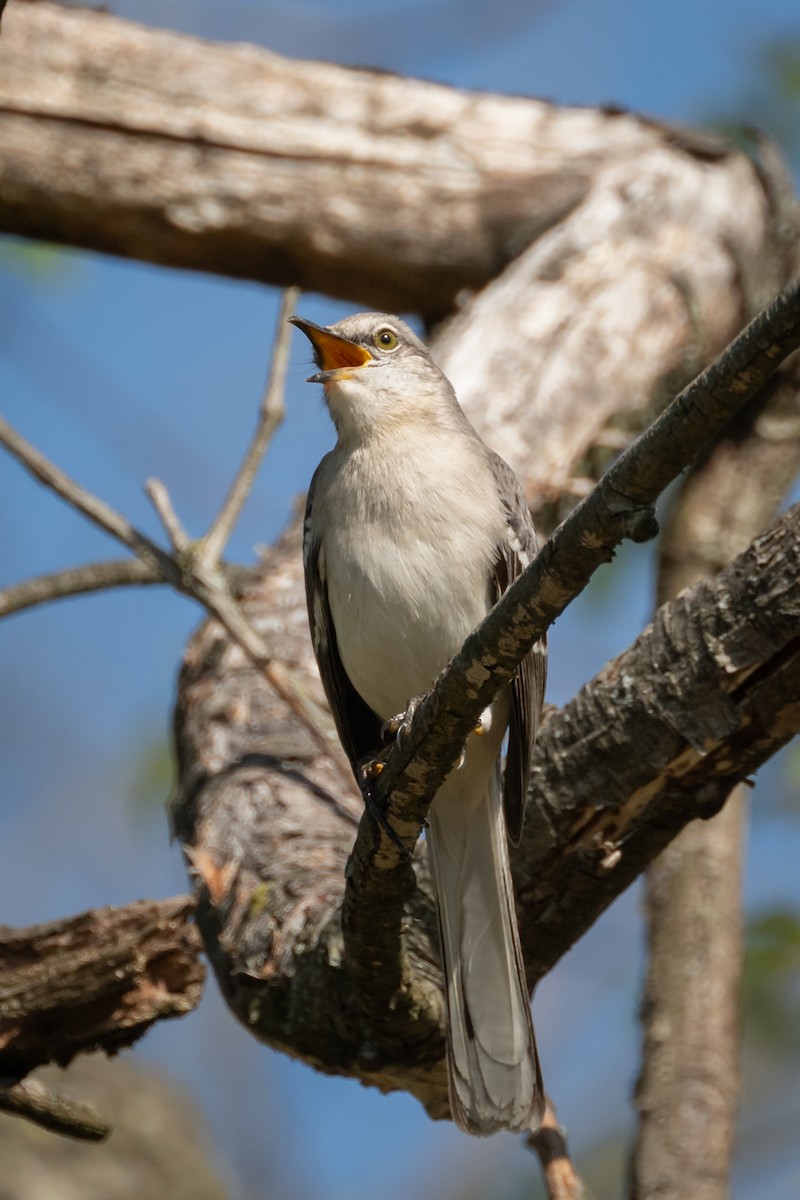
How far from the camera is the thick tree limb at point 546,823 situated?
395 cm

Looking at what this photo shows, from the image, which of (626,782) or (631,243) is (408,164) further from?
(626,782)

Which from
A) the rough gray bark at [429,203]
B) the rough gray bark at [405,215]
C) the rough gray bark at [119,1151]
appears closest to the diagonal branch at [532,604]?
the rough gray bark at [405,215]

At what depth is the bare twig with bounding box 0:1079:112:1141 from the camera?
4.34m

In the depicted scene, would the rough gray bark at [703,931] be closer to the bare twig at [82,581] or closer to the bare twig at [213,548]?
the bare twig at [213,548]

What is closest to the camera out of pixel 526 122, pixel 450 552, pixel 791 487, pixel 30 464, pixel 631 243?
pixel 450 552

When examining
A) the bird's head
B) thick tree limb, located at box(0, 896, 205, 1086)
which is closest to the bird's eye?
the bird's head

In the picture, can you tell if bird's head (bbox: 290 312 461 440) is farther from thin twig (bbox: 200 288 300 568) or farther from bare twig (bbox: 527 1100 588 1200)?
bare twig (bbox: 527 1100 588 1200)

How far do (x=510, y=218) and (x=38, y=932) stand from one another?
5.52 m

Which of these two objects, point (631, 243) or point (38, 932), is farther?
point (631, 243)

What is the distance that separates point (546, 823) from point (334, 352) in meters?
2.43

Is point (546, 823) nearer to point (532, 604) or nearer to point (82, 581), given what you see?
point (532, 604)

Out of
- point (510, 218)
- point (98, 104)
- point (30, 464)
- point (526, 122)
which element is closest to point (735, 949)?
point (30, 464)

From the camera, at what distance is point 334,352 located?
19.4 feet

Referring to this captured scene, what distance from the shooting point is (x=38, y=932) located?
438cm
